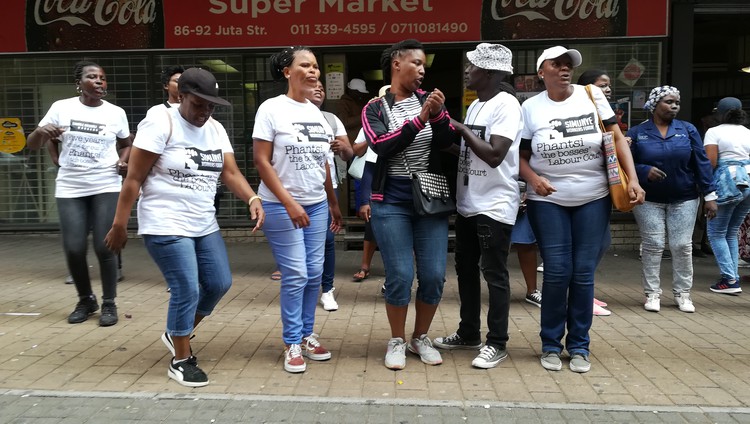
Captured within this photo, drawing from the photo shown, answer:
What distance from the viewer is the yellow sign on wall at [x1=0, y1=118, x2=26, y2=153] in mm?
10094

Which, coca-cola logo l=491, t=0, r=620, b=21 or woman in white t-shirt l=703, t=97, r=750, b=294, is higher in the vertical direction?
coca-cola logo l=491, t=0, r=620, b=21

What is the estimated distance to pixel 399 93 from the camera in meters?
4.16

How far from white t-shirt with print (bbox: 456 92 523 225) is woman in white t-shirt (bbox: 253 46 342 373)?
3.10 feet

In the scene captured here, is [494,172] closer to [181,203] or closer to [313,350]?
[313,350]

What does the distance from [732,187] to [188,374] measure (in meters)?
5.44

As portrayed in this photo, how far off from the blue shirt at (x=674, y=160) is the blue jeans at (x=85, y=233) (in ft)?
14.6

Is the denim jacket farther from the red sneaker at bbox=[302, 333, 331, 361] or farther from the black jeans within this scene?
the red sneaker at bbox=[302, 333, 331, 361]

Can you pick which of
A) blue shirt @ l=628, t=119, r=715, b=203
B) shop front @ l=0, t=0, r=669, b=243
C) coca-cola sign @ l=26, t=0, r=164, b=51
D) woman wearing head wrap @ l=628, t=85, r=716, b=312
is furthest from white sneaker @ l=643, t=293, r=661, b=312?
coca-cola sign @ l=26, t=0, r=164, b=51

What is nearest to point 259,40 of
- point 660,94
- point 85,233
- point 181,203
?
point 85,233

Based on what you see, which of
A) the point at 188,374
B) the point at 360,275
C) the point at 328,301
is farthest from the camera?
the point at 360,275

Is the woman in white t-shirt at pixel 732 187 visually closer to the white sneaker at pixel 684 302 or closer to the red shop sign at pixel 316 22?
the white sneaker at pixel 684 302

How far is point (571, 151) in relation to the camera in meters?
4.15

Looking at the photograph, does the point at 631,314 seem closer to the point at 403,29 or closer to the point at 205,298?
the point at 205,298

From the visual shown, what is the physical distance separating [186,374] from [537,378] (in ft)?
6.91
